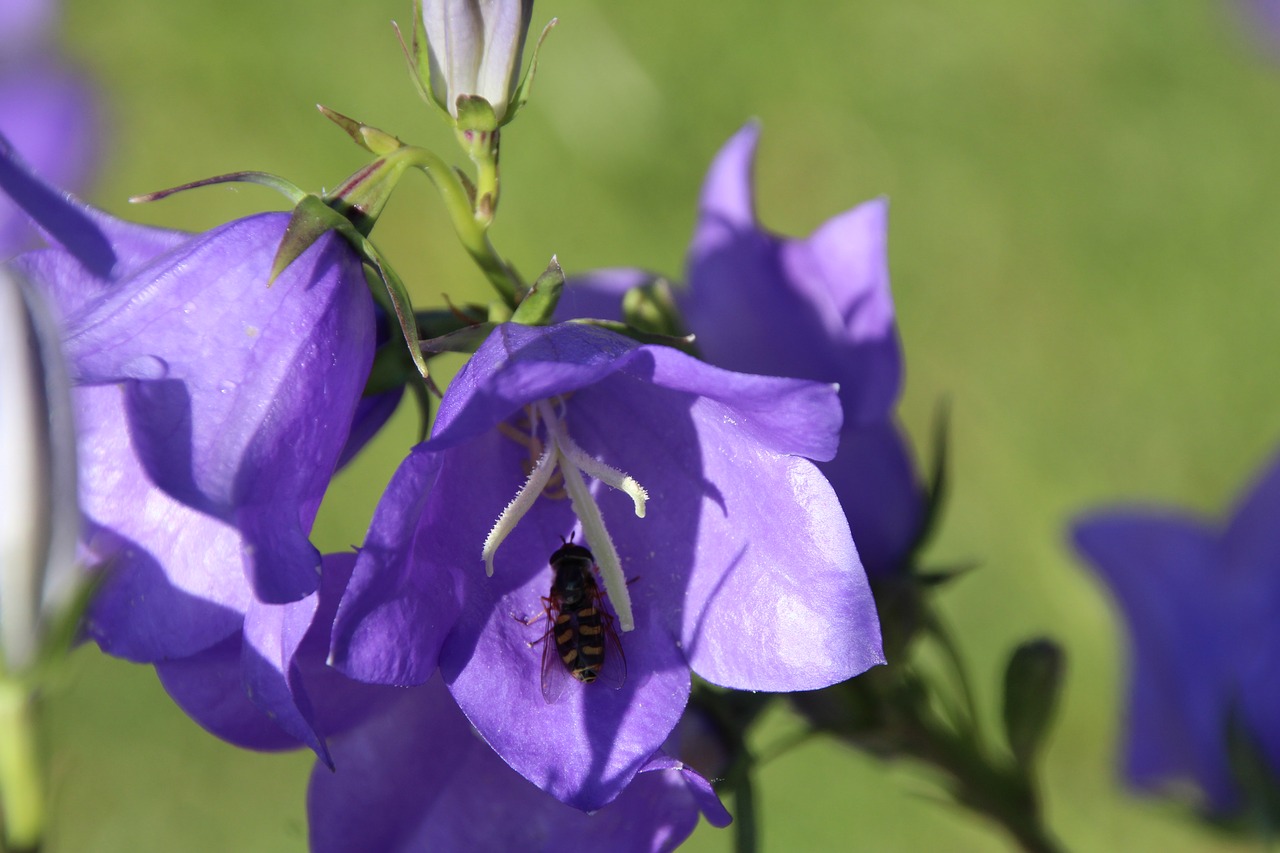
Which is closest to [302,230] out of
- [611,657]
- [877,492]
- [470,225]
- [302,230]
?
[302,230]

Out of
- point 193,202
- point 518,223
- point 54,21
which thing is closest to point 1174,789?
point 518,223

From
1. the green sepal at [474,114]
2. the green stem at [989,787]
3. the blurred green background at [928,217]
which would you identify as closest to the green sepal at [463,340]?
the green sepal at [474,114]

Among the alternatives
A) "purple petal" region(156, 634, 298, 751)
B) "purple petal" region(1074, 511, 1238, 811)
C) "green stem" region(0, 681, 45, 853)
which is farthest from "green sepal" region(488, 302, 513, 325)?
"purple petal" region(1074, 511, 1238, 811)

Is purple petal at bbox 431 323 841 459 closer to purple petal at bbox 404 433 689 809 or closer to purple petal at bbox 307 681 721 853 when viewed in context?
purple petal at bbox 404 433 689 809

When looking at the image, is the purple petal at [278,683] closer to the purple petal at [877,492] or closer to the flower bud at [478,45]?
the flower bud at [478,45]

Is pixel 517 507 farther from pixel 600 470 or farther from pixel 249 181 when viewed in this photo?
pixel 249 181

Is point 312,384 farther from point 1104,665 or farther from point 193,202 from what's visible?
point 193,202
